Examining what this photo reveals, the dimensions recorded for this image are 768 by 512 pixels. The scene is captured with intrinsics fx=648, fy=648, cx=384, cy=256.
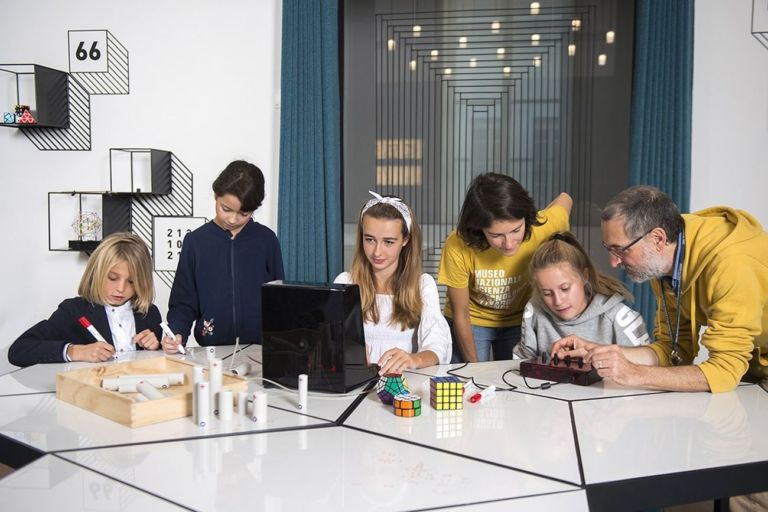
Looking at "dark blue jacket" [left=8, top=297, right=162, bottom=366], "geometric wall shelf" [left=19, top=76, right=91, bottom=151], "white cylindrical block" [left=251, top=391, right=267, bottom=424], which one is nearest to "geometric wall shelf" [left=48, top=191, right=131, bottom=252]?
"geometric wall shelf" [left=19, top=76, right=91, bottom=151]

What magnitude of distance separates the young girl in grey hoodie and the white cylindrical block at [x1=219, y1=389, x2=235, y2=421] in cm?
116


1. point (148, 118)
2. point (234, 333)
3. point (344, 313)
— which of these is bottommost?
point (234, 333)

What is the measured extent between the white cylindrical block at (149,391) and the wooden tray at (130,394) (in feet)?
0.09

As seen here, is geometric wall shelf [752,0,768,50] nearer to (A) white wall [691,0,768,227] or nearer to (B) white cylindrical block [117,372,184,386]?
(A) white wall [691,0,768,227]

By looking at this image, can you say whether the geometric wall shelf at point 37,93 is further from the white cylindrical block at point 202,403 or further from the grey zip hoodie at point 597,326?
the grey zip hoodie at point 597,326

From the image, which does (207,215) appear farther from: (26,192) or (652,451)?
(652,451)

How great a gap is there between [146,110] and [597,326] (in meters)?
2.92


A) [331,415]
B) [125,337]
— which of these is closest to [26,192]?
[125,337]

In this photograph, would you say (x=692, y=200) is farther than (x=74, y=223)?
No

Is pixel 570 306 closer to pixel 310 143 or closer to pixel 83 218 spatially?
pixel 310 143

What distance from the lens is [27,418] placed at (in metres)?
1.53

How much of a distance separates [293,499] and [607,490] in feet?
1.86

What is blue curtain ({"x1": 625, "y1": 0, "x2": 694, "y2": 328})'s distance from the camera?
136 inches

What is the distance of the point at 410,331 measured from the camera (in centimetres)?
231
